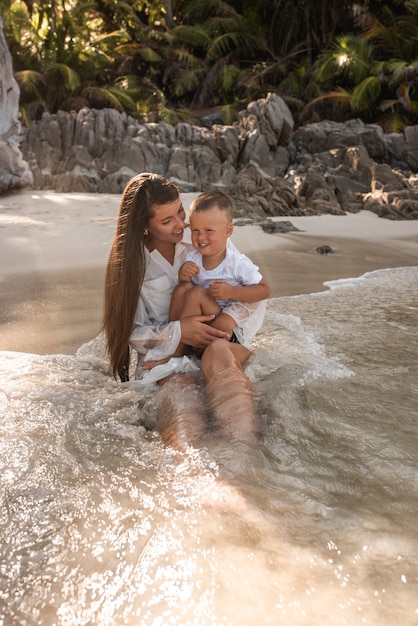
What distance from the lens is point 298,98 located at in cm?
2212

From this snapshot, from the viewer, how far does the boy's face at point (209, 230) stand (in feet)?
9.22

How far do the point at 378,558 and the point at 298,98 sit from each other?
22730 mm

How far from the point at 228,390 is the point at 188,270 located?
700 millimetres

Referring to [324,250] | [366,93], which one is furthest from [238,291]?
[366,93]

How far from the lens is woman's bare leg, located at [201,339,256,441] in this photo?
2.33 m

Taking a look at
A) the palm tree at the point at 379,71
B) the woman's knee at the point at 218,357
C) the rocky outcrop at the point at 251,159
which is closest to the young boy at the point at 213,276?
the woman's knee at the point at 218,357

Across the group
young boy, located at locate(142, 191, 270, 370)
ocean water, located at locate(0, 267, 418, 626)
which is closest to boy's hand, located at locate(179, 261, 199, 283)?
young boy, located at locate(142, 191, 270, 370)

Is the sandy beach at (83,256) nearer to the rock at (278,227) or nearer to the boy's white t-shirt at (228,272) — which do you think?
the rock at (278,227)

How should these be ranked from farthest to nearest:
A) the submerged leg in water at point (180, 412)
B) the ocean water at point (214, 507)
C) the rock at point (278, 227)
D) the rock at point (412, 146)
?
1. the rock at point (412, 146)
2. the rock at point (278, 227)
3. the submerged leg in water at point (180, 412)
4. the ocean water at point (214, 507)

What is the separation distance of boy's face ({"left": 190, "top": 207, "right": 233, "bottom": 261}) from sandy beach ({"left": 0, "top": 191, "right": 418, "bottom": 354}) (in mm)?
1378

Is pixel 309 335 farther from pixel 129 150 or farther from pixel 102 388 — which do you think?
pixel 129 150

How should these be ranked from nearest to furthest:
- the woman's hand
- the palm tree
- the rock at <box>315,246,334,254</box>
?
the woman's hand < the rock at <box>315,246,334,254</box> < the palm tree

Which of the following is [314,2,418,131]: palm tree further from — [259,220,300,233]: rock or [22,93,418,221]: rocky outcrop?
[259,220,300,233]: rock

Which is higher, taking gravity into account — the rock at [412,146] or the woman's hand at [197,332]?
the rock at [412,146]
